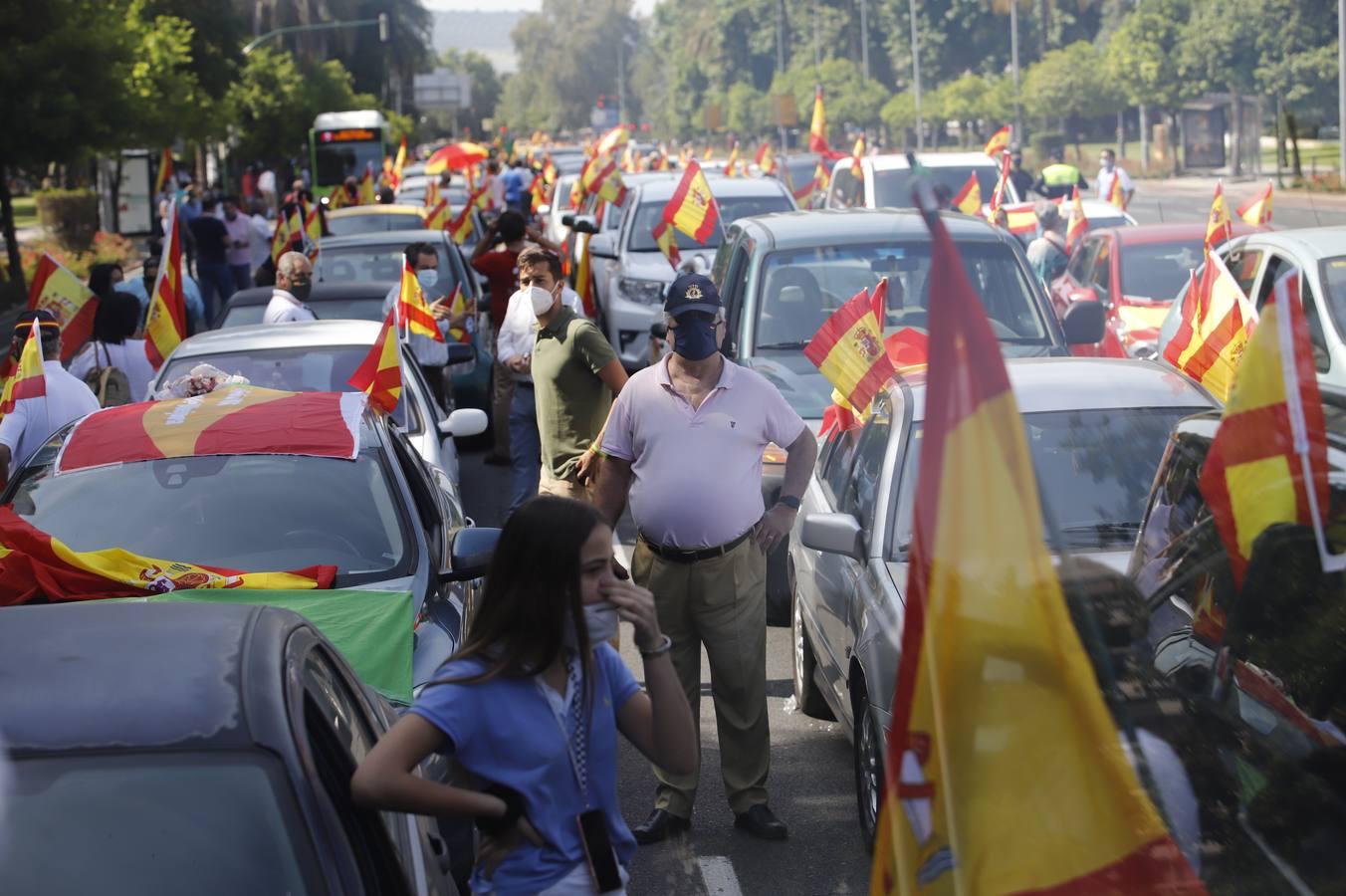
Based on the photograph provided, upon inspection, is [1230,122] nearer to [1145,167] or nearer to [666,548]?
[1145,167]

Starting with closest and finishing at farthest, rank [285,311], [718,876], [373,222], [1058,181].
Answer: [718,876] < [285,311] < [373,222] < [1058,181]

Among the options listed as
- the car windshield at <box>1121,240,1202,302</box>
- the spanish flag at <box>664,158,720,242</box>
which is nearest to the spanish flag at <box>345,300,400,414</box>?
the spanish flag at <box>664,158,720,242</box>

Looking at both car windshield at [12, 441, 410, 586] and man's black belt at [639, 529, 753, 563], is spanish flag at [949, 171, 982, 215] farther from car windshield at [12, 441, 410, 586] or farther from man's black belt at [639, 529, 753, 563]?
man's black belt at [639, 529, 753, 563]

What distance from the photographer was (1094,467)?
602 cm

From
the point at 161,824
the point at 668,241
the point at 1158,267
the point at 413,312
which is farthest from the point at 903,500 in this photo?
the point at 668,241

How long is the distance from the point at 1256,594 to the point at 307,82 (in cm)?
6497

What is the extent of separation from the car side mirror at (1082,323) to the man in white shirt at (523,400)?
2.58 metres

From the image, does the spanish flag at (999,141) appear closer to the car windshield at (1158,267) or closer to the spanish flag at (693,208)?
the car windshield at (1158,267)

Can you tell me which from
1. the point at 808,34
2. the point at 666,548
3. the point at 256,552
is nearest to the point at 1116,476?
the point at 666,548

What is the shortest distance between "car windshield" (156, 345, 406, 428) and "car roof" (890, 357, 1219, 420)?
390 centimetres

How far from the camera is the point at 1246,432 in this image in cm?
290

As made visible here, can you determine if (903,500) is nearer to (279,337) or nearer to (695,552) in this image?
(695,552)

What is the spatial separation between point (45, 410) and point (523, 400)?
106 inches

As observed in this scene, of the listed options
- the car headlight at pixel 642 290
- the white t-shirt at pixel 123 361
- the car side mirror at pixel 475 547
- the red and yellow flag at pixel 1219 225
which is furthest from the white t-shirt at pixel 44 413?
the car headlight at pixel 642 290
